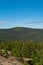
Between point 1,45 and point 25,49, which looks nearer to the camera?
point 25,49

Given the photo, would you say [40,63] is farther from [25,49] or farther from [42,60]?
[25,49]

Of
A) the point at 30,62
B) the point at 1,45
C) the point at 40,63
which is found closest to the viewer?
the point at 40,63

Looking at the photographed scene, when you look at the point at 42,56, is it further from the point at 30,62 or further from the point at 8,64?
the point at 8,64

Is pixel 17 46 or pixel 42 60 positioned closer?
pixel 42 60

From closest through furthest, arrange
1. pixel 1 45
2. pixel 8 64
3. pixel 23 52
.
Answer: pixel 8 64 → pixel 23 52 → pixel 1 45

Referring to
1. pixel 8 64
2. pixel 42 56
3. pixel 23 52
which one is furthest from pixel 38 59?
pixel 8 64

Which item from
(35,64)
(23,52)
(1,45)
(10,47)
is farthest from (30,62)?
(1,45)

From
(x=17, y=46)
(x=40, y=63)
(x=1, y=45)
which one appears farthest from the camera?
(x=1, y=45)

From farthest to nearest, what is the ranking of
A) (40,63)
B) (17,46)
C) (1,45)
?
1. (1,45)
2. (17,46)
3. (40,63)
